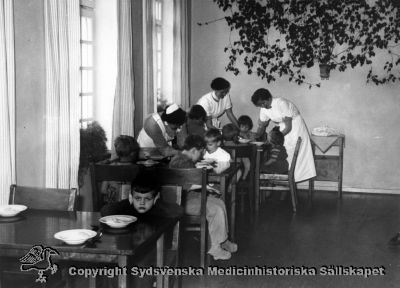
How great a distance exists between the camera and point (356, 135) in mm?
7738

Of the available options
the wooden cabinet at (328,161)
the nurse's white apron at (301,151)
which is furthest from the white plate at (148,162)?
the wooden cabinet at (328,161)

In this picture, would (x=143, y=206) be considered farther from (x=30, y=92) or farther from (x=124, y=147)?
(x=124, y=147)

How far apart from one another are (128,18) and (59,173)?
1829 millimetres

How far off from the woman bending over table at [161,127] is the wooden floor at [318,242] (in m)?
1.15

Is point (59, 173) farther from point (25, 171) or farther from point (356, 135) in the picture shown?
point (356, 135)

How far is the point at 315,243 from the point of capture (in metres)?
5.12

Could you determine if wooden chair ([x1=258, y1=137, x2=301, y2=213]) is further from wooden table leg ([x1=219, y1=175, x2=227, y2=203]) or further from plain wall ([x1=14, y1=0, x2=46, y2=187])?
plain wall ([x1=14, y1=0, x2=46, y2=187])

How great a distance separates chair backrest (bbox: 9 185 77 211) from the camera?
3084 mm

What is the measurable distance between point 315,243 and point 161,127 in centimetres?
182

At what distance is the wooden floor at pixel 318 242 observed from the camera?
13.5 ft

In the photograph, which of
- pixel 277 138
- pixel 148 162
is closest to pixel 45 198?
pixel 148 162

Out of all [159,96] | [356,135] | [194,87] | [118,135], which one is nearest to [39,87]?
[118,135]

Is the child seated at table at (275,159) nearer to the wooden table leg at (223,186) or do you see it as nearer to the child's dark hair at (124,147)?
the wooden table leg at (223,186)

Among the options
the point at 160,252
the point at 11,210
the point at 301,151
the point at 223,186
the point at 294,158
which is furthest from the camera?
the point at 301,151
